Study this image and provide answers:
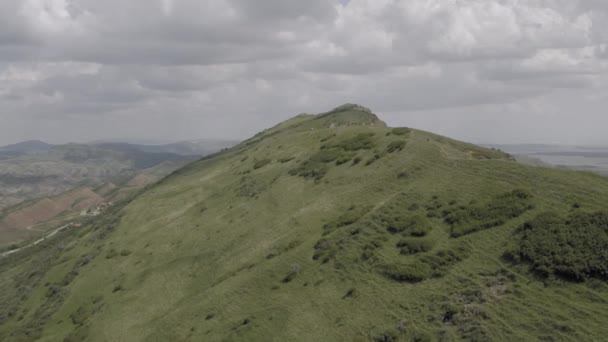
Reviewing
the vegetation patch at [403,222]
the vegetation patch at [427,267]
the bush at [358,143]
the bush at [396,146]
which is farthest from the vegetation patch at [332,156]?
the vegetation patch at [427,267]

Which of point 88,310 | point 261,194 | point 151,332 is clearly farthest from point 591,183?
point 88,310

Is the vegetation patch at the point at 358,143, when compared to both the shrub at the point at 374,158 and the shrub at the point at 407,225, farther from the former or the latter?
the shrub at the point at 407,225

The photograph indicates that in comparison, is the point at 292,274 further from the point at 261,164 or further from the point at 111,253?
the point at 261,164

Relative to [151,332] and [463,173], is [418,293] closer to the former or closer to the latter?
[463,173]

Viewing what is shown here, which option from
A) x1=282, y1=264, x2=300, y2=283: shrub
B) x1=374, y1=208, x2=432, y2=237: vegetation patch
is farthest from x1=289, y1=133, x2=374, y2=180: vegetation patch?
x1=282, y1=264, x2=300, y2=283: shrub

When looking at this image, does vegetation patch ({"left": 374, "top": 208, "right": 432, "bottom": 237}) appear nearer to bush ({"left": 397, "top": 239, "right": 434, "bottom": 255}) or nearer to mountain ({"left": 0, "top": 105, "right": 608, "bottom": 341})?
mountain ({"left": 0, "top": 105, "right": 608, "bottom": 341})

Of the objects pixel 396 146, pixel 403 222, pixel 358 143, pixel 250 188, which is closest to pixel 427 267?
pixel 403 222
